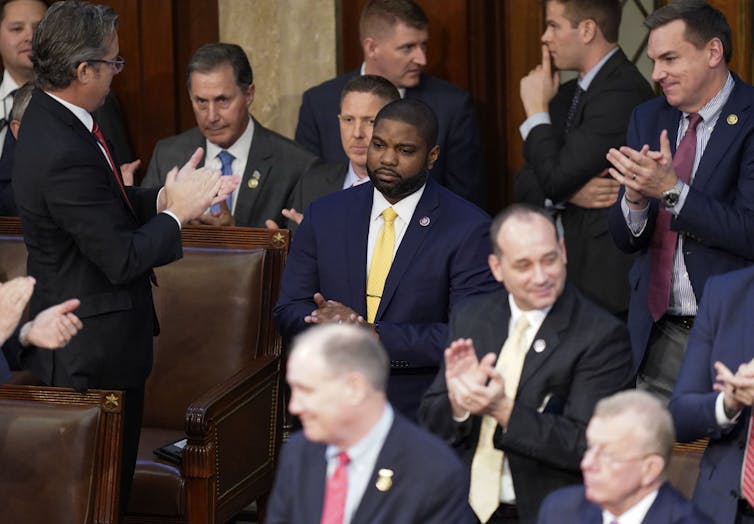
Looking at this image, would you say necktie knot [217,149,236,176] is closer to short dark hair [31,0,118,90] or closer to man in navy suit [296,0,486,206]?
man in navy suit [296,0,486,206]

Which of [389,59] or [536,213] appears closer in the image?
[536,213]

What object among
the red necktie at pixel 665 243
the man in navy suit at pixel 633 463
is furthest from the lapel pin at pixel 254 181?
the man in navy suit at pixel 633 463

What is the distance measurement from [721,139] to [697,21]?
401 mm

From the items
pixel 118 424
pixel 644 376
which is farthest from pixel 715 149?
pixel 118 424

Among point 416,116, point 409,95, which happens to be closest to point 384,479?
point 416,116

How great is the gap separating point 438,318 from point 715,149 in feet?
3.61

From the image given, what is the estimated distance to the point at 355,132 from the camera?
5.41 metres

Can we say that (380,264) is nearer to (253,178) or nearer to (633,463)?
(253,178)

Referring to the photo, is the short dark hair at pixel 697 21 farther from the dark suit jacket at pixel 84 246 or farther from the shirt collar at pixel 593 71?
the dark suit jacket at pixel 84 246

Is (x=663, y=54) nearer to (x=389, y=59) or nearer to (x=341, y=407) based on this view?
(x=389, y=59)

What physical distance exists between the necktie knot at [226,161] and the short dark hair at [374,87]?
676 millimetres

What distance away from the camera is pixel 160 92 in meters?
6.96

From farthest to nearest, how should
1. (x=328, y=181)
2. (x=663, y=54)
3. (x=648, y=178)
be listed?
1. (x=328, y=181)
2. (x=663, y=54)
3. (x=648, y=178)

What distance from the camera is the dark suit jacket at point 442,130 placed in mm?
6090
